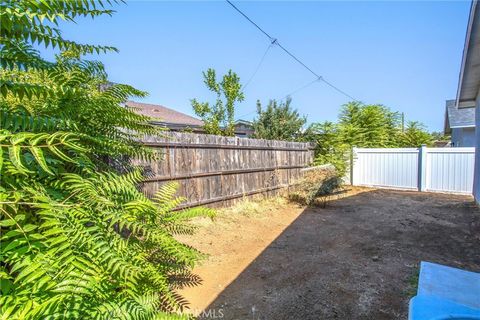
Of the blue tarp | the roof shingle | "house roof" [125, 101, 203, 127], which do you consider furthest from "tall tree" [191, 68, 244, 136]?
the roof shingle

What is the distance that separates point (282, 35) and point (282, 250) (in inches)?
289

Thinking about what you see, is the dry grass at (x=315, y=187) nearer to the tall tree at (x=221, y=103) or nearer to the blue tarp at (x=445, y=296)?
the tall tree at (x=221, y=103)

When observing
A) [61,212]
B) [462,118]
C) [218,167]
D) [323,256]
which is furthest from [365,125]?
[61,212]

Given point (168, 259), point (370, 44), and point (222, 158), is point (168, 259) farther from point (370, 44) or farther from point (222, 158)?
point (370, 44)

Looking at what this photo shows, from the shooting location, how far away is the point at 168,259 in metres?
2.33

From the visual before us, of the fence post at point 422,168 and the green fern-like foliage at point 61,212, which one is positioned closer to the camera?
the green fern-like foliage at point 61,212

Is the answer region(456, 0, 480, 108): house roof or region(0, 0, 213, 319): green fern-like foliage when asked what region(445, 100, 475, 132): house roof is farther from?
region(0, 0, 213, 319): green fern-like foliage

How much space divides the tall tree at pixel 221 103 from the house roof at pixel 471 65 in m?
6.77

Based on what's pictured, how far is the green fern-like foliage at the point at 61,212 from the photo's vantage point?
1107mm

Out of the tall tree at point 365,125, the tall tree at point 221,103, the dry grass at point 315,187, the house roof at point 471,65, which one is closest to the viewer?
the house roof at point 471,65

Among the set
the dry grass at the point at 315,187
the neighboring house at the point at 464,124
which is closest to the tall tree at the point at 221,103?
the dry grass at the point at 315,187

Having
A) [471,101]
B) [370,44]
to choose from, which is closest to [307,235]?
[471,101]

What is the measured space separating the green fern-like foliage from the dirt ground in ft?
2.90

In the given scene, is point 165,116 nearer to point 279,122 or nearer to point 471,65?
point 279,122
